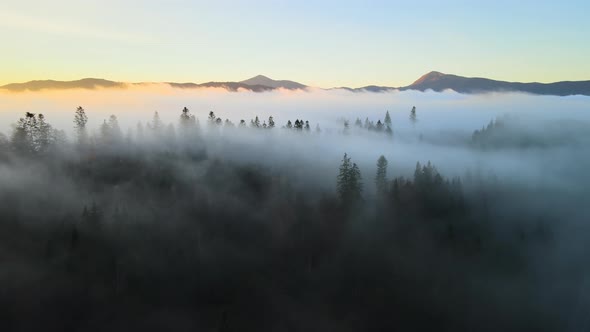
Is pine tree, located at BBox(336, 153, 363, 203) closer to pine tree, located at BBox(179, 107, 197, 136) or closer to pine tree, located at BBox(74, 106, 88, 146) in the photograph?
pine tree, located at BBox(179, 107, 197, 136)

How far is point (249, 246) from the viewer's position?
8962cm

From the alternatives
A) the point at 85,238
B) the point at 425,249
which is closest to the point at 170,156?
the point at 85,238

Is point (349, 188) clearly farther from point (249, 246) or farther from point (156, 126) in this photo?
point (156, 126)

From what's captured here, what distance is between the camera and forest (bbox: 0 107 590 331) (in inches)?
2837

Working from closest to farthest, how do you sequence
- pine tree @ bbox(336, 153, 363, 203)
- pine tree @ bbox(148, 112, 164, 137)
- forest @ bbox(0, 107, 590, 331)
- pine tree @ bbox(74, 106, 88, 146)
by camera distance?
forest @ bbox(0, 107, 590, 331) < pine tree @ bbox(336, 153, 363, 203) < pine tree @ bbox(74, 106, 88, 146) < pine tree @ bbox(148, 112, 164, 137)

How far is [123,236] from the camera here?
8412 centimetres

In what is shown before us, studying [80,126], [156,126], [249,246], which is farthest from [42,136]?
[249,246]

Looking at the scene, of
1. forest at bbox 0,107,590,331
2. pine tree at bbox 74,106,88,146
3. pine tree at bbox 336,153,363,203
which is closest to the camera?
forest at bbox 0,107,590,331

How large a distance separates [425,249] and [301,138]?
69.4 meters

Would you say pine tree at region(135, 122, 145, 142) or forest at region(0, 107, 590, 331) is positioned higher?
pine tree at region(135, 122, 145, 142)

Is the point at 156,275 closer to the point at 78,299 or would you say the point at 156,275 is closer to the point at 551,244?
the point at 78,299

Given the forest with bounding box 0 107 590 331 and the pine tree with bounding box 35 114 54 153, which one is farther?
the pine tree with bounding box 35 114 54 153

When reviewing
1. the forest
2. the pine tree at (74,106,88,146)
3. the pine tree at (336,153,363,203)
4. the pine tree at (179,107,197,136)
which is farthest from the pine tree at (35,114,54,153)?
the pine tree at (336,153,363,203)

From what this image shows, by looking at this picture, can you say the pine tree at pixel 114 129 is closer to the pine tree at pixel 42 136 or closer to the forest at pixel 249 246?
the forest at pixel 249 246
